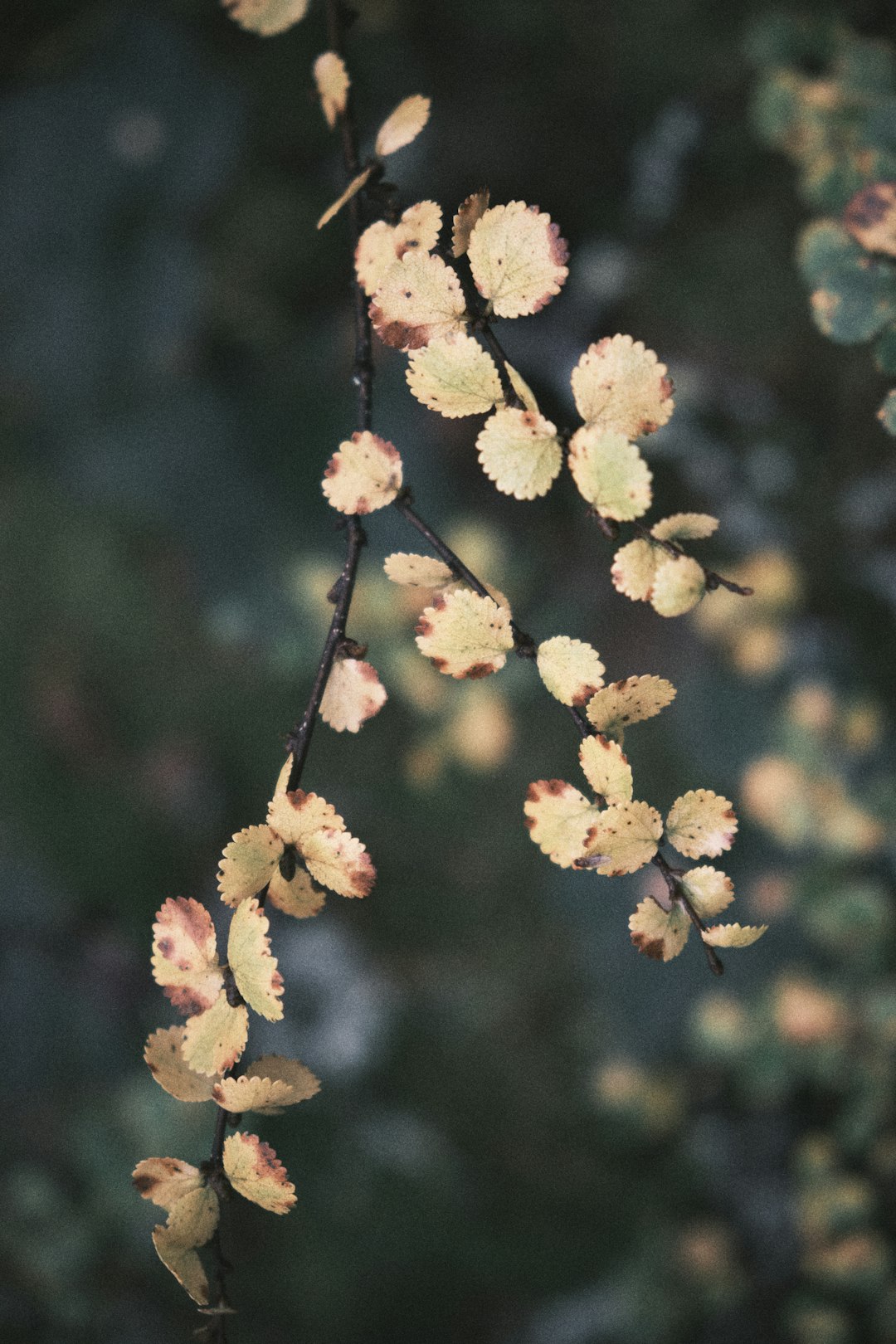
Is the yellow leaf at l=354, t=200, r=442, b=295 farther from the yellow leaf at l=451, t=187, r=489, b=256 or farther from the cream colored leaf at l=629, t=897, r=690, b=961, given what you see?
the cream colored leaf at l=629, t=897, r=690, b=961

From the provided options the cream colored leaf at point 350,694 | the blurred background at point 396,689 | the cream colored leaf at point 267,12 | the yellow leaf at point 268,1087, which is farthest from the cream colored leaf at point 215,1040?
the blurred background at point 396,689

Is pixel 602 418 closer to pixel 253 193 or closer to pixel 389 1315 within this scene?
pixel 253 193

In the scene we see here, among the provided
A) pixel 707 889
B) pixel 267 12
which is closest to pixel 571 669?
pixel 707 889

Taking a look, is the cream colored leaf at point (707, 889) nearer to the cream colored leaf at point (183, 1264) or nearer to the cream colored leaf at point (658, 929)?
the cream colored leaf at point (658, 929)

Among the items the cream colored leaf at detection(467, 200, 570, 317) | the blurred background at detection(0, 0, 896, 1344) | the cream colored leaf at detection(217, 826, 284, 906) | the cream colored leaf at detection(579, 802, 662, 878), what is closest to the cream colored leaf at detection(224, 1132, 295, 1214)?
the cream colored leaf at detection(217, 826, 284, 906)

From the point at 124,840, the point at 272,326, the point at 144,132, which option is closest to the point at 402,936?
the point at 124,840
